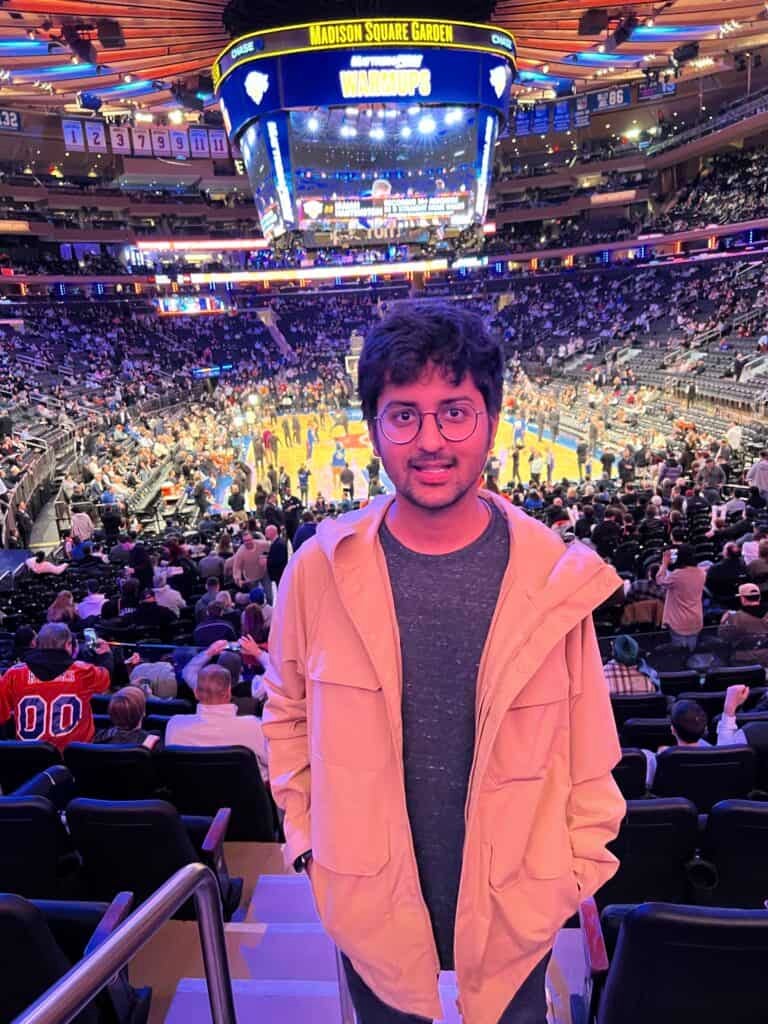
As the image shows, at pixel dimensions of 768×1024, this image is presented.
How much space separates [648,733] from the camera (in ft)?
14.8

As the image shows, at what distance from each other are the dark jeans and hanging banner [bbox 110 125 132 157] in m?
32.5

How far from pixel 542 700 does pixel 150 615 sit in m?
7.60

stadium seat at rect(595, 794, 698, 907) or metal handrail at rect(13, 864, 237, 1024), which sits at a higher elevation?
metal handrail at rect(13, 864, 237, 1024)

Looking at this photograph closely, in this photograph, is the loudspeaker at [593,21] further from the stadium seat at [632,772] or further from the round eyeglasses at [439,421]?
the round eyeglasses at [439,421]

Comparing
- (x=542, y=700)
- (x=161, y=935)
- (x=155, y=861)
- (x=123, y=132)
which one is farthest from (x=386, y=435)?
(x=123, y=132)

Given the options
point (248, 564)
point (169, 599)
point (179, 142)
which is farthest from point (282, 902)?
point (179, 142)

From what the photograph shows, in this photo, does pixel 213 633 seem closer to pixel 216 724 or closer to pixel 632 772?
pixel 216 724

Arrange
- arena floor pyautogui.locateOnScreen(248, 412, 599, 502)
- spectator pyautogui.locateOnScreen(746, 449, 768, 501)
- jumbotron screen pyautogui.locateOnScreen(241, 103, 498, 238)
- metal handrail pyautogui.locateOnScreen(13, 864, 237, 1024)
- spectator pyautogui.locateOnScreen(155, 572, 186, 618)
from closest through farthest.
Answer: metal handrail pyautogui.locateOnScreen(13, 864, 237, 1024) → spectator pyautogui.locateOnScreen(155, 572, 186, 618) → jumbotron screen pyautogui.locateOnScreen(241, 103, 498, 238) → spectator pyautogui.locateOnScreen(746, 449, 768, 501) → arena floor pyautogui.locateOnScreen(248, 412, 599, 502)

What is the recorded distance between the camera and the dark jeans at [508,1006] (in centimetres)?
199

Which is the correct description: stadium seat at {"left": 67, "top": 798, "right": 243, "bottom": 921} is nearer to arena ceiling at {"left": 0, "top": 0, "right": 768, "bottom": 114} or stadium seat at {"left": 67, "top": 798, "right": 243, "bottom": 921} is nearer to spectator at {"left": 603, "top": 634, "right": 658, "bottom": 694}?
spectator at {"left": 603, "top": 634, "right": 658, "bottom": 694}

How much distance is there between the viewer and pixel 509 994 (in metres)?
1.87

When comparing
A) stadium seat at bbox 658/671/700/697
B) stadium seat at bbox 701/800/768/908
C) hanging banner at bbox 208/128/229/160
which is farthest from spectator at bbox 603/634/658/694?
hanging banner at bbox 208/128/229/160

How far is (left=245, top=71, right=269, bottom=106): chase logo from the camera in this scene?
36.1 ft

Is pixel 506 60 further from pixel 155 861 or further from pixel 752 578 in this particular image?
pixel 155 861
